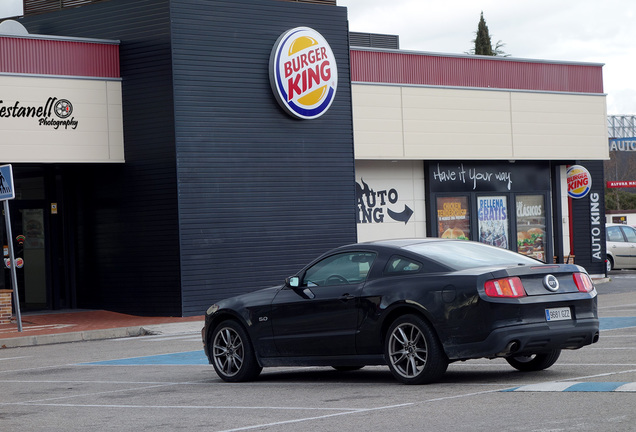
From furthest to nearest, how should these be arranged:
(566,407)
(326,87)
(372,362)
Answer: (326,87), (372,362), (566,407)

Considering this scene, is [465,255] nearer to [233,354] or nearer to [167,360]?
[233,354]

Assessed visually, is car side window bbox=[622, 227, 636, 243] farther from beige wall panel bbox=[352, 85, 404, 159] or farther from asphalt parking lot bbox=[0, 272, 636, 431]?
asphalt parking lot bbox=[0, 272, 636, 431]

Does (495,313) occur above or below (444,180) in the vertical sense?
below

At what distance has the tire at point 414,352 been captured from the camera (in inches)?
380

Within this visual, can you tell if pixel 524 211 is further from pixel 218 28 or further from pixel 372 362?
pixel 372 362

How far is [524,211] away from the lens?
99.3 feet

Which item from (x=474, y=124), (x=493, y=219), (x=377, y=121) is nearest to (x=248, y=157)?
(x=377, y=121)

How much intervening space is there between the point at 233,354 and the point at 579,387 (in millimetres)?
4042

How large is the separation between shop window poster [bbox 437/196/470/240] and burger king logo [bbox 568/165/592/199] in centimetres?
342

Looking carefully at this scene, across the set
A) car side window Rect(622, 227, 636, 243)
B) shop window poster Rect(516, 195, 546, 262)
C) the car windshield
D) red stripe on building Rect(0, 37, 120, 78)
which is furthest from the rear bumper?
car side window Rect(622, 227, 636, 243)

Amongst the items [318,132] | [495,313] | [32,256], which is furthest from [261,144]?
[495,313]

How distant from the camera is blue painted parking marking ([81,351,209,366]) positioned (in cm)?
1401

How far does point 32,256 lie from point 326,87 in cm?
796

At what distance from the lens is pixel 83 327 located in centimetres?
2056
